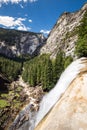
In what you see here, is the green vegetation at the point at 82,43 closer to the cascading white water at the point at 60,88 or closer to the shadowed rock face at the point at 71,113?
the cascading white water at the point at 60,88

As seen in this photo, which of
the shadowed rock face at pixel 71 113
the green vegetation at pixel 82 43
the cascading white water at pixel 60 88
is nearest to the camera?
the shadowed rock face at pixel 71 113

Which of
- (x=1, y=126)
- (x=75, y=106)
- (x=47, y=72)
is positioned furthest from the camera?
(x=47, y=72)

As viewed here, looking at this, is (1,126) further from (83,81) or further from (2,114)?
(83,81)

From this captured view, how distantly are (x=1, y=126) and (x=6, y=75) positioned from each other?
337 ft

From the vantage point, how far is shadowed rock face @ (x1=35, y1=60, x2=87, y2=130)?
56.1 ft

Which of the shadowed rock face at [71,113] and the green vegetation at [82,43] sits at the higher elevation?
the green vegetation at [82,43]

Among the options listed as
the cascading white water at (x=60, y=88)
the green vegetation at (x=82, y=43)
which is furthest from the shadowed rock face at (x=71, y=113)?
the green vegetation at (x=82, y=43)

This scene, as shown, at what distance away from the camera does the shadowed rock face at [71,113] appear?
56.1ft

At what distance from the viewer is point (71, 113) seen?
712 inches

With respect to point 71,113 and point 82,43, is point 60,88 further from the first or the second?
point 82,43

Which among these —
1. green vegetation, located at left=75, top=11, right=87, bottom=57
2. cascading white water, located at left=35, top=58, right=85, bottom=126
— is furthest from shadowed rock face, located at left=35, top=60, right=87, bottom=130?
green vegetation, located at left=75, top=11, right=87, bottom=57

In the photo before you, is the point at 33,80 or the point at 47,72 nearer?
the point at 47,72

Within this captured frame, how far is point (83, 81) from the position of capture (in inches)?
842

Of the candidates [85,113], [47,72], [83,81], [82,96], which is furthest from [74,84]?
[47,72]
